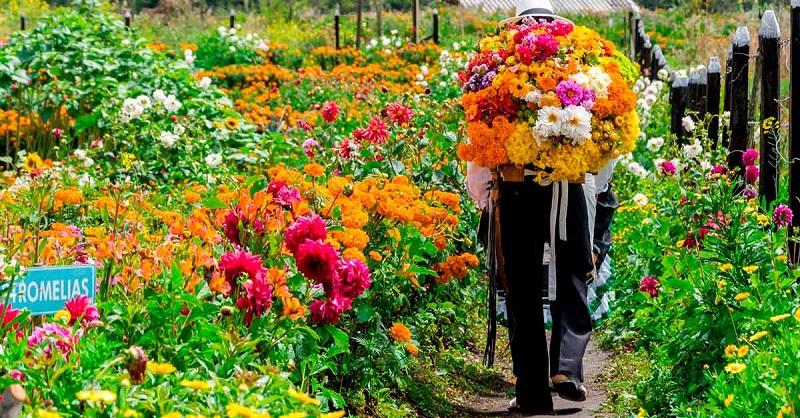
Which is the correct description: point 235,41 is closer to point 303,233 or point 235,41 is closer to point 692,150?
point 692,150

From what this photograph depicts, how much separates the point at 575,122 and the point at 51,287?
7.83 ft

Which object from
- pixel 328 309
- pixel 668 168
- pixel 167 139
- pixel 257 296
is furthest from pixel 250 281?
pixel 167 139

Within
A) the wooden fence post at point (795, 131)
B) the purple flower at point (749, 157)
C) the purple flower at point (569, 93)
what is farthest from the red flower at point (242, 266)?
the wooden fence post at point (795, 131)

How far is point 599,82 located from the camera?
475cm

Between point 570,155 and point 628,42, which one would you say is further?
point 628,42

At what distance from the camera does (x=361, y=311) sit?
434 cm

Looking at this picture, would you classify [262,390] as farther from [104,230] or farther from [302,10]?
[302,10]

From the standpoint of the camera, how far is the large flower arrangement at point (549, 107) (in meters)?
4.71

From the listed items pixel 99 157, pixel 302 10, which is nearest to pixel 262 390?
pixel 99 157

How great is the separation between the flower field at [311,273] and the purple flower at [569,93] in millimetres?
380

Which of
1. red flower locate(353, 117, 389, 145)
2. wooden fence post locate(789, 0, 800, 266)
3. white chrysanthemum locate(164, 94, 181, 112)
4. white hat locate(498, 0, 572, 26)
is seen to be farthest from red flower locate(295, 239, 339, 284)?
white chrysanthemum locate(164, 94, 181, 112)

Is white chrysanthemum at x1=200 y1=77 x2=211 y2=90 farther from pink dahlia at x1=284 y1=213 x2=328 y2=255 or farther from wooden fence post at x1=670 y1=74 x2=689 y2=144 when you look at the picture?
pink dahlia at x1=284 y1=213 x2=328 y2=255

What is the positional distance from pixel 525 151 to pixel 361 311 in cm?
97

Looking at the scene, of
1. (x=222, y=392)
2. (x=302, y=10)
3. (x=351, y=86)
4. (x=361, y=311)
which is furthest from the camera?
(x=302, y=10)
